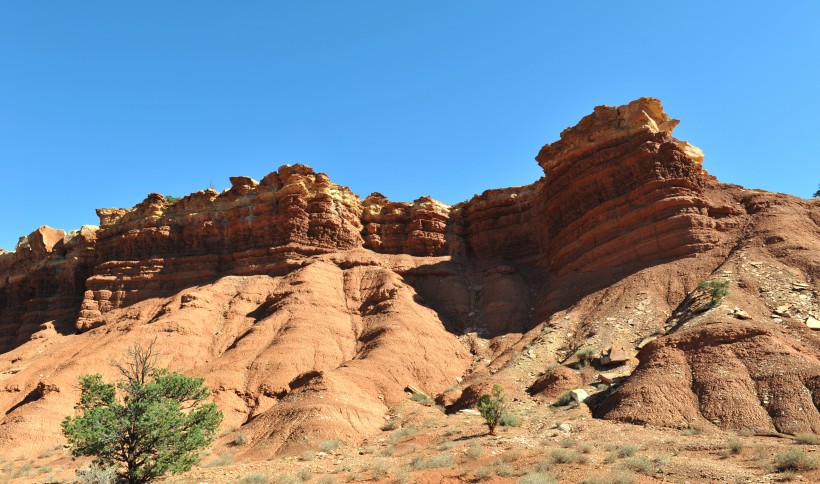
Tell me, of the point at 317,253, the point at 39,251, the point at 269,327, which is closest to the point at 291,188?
the point at 317,253

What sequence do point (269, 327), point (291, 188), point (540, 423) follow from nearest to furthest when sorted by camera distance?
point (540, 423) < point (269, 327) < point (291, 188)

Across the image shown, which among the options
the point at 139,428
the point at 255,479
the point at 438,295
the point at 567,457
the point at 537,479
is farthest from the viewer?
the point at 438,295

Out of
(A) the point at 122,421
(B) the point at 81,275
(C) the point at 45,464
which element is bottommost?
(C) the point at 45,464

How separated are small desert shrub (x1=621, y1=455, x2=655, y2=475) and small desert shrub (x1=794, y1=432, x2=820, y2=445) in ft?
16.6

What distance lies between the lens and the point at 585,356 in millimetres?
26391

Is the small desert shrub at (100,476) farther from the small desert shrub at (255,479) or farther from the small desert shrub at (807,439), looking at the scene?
the small desert shrub at (807,439)

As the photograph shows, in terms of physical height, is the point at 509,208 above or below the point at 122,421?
above

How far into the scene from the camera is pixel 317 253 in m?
44.7

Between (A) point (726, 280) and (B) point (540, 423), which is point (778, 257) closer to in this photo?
(A) point (726, 280)

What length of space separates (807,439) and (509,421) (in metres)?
9.42

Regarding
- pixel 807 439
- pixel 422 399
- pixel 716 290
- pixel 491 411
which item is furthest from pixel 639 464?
pixel 716 290

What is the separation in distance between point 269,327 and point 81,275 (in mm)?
26185

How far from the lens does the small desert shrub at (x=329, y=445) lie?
65.5ft

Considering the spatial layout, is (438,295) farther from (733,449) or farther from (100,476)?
(100,476)
